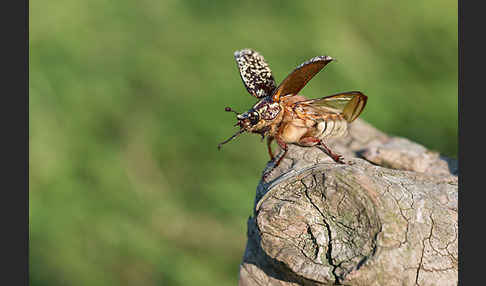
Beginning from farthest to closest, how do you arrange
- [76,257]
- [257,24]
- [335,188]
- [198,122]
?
[257,24] → [198,122] → [76,257] → [335,188]

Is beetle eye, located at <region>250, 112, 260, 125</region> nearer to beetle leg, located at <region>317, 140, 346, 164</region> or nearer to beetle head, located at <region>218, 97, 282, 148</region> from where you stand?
beetle head, located at <region>218, 97, 282, 148</region>

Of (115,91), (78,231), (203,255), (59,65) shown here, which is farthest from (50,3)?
(203,255)

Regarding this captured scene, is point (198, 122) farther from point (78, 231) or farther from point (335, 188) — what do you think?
point (335, 188)

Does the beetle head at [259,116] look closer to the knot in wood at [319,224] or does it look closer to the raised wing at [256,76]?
the raised wing at [256,76]

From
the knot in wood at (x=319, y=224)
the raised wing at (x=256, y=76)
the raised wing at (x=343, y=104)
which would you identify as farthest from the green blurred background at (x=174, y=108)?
the knot in wood at (x=319, y=224)

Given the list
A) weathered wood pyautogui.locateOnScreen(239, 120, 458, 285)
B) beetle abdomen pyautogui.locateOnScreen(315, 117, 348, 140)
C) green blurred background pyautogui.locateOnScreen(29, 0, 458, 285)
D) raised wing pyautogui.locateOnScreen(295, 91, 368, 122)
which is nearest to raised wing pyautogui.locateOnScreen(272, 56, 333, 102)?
raised wing pyautogui.locateOnScreen(295, 91, 368, 122)

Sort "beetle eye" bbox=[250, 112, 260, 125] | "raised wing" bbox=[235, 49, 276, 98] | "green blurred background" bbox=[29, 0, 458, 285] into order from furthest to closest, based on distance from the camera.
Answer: "green blurred background" bbox=[29, 0, 458, 285] → "raised wing" bbox=[235, 49, 276, 98] → "beetle eye" bbox=[250, 112, 260, 125]

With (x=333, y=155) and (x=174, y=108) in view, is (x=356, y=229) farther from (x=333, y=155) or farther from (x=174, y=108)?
(x=174, y=108)
